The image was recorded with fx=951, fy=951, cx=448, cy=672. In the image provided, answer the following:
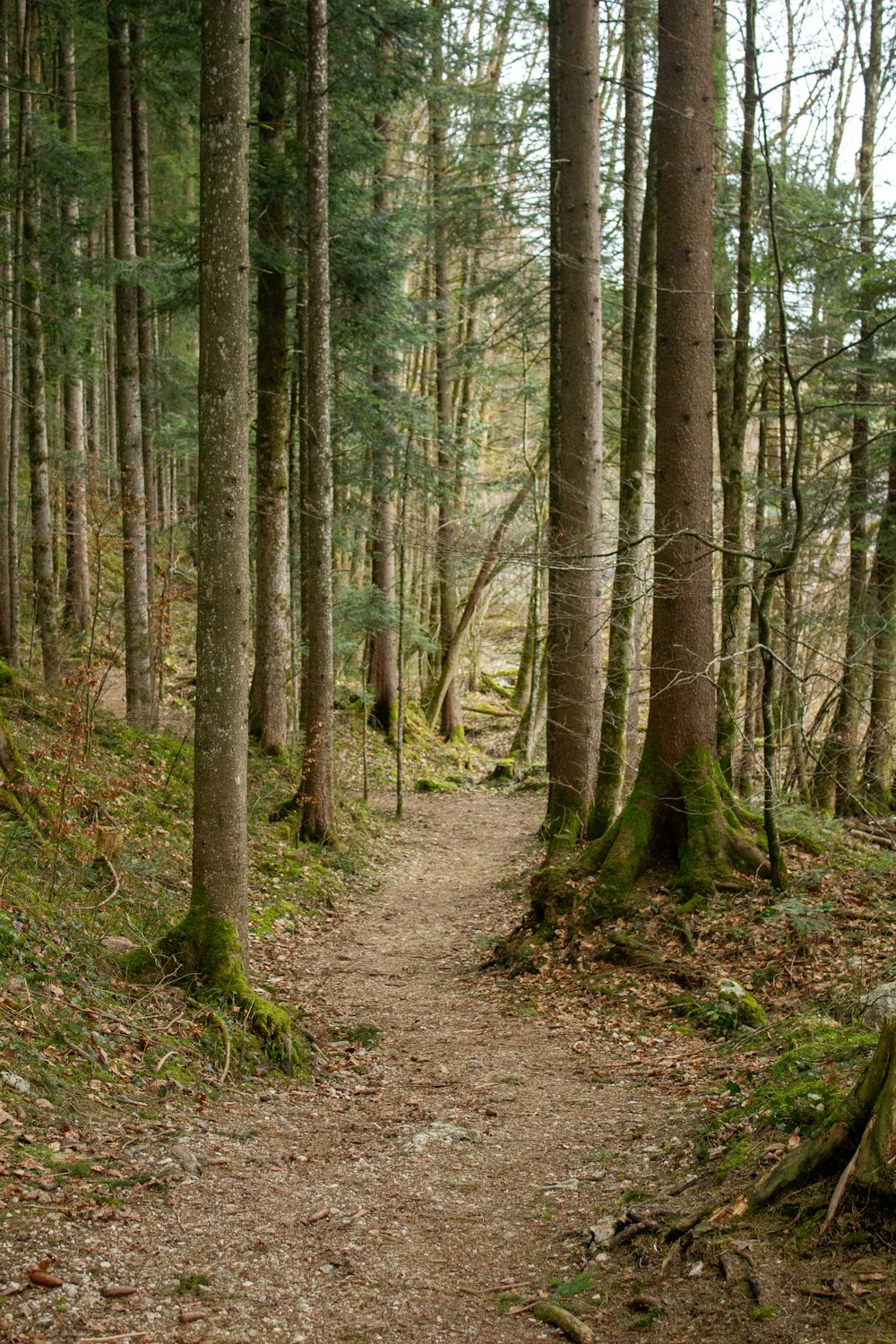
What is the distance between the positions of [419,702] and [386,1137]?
741 inches

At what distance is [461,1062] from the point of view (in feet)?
21.3

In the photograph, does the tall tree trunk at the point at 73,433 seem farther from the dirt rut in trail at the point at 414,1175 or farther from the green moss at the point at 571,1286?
the green moss at the point at 571,1286

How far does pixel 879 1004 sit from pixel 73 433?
57.5ft

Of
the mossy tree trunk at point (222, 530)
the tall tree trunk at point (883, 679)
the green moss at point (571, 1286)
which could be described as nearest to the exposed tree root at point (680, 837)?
the mossy tree trunk at point (222, 530)

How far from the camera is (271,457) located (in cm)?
1310

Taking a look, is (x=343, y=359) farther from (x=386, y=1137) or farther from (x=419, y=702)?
(x=386, y=1137)

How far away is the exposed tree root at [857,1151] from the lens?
3.02 m

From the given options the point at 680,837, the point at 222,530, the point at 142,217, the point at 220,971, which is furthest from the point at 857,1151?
the point at 142,217

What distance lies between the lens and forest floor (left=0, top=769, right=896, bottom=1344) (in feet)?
10.1

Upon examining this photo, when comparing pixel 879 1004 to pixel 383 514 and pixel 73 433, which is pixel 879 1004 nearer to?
pixel 383 514

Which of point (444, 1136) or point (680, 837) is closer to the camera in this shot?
point (444, 1136)

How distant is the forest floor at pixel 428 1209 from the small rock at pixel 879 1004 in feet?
3.19

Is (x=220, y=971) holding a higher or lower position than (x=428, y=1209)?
higher

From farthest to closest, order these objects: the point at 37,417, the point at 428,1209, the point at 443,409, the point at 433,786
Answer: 1. the point at 443,409
2. the point at 433,786
3. the point at 37,417
4. the point at 428,1209
